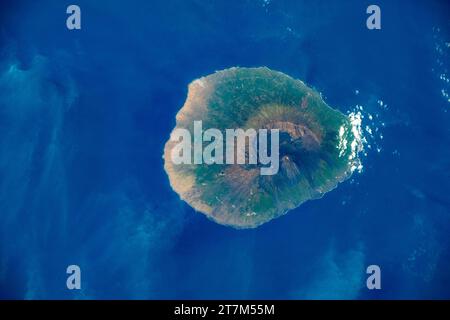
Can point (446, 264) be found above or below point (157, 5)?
below

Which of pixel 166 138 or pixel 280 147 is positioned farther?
pixel 166 138

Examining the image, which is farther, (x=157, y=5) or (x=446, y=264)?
(x=157, y=5)

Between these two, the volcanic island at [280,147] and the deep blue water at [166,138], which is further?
the volcanic island at [280,147]

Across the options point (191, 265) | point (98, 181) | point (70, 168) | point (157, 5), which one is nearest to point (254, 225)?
point (191, 265)

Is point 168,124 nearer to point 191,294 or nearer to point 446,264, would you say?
point 191,294

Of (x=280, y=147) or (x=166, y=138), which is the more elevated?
(x=166, y=138)

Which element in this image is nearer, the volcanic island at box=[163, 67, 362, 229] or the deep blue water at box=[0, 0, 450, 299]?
the deep blue water at box=[0, 0, 450, 299]
